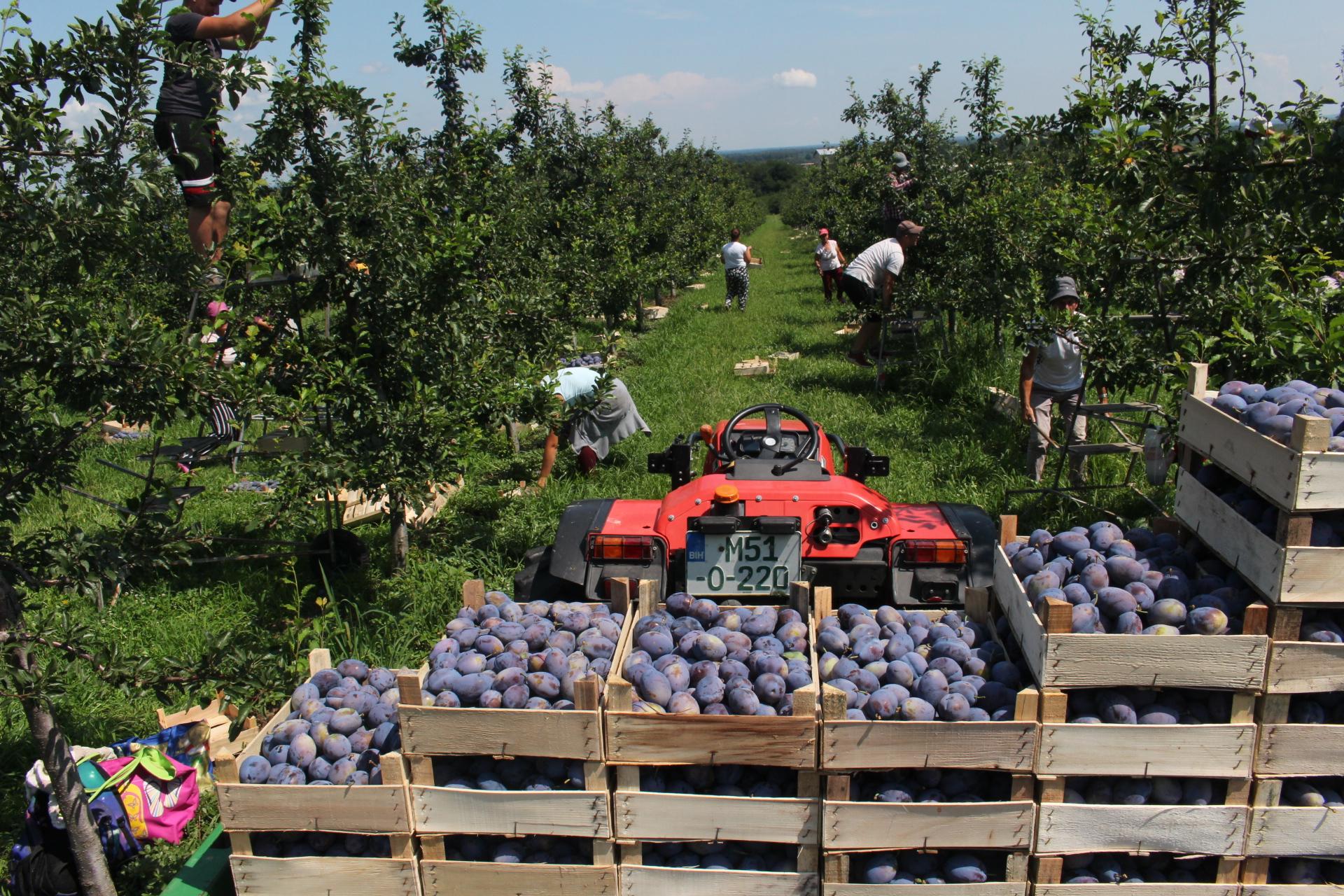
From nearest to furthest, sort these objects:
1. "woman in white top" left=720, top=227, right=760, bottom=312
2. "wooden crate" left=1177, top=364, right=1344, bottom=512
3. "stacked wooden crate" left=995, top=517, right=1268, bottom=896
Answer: "wooden crate" left=1177, top=364, right=1344, bottom=512
"stacked wooden crate" left=995, top=517, right=1268, bottom=896
"woman in white top" left=720, top=227, right=760, bottom=312

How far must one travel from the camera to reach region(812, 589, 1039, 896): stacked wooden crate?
9.71ft

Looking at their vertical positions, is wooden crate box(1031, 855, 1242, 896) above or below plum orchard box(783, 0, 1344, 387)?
below

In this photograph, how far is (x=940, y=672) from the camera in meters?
3.24

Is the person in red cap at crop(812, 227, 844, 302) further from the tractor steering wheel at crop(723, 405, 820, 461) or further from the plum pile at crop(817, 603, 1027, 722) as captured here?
the plum pile at crop(817, 603, 1027, 722)

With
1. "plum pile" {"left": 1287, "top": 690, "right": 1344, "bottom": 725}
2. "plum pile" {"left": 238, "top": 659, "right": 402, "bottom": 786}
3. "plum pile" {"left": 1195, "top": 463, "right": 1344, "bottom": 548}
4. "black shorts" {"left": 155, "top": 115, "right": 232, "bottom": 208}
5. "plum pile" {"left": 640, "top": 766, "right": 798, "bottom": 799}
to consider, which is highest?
"black shorts" {"left": 155, "top": 115, "right": 232, "bottom": 208}

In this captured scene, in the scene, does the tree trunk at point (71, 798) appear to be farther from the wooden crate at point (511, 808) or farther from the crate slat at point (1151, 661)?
the crate slat at point (1151, 661)

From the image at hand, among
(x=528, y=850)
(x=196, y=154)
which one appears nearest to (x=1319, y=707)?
(x=528, y=850)

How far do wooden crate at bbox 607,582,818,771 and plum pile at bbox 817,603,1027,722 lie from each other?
7.8 inches

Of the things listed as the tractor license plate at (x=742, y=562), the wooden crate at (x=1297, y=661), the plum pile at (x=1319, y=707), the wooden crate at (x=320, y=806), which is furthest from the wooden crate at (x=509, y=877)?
the plum pile at (x=1319, y=707)

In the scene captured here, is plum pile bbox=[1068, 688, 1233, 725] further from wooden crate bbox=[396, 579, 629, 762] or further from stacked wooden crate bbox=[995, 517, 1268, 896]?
wooden crate bbox=[396, 579, 629, 762]

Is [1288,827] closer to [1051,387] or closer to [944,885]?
[944,885]

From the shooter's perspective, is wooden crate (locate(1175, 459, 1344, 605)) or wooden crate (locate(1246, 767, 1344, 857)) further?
wooden crate (locate(1246, 767, 1344, 857))

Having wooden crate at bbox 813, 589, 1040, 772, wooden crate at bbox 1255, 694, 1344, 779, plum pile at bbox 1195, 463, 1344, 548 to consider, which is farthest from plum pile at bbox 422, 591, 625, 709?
plum pile at bbox 1195, 463, 1344, 548

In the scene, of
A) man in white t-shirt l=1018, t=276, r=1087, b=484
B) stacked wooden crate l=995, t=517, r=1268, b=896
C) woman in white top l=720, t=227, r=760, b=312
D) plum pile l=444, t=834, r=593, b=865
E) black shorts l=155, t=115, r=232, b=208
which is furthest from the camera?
woman in white top l=720, t=227, r=760, b=312
